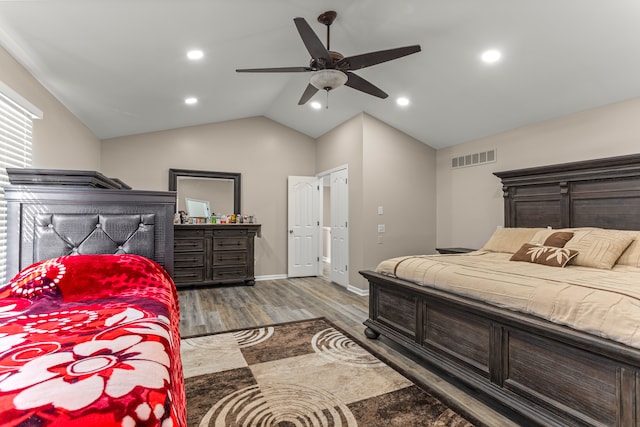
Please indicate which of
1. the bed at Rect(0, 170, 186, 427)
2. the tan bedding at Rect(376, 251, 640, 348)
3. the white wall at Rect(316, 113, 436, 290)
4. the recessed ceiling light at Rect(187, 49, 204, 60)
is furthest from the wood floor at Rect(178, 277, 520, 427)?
the recessed ceiling light at Rect(187, 49, 204, 60)

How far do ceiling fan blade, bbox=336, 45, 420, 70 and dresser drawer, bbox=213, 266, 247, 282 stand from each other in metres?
3.91

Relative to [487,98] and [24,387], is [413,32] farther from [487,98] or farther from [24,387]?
[24,387]

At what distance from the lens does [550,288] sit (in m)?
1.84

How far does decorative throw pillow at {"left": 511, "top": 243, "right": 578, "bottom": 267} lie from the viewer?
266cm

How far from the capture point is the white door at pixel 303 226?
20.5ft

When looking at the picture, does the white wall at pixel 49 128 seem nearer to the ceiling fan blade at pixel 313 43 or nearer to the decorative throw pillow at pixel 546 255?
the ceiling fan blade at pixel 313 43

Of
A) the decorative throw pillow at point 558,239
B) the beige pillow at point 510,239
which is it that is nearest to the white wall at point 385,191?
the beige pillow at point 510,239

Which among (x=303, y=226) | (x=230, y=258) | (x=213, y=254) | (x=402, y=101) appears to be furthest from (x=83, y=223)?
(x=303, y=226)

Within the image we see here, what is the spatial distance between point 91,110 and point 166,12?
7.50 ft

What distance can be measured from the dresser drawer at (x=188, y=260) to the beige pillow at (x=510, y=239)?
13.8 ft

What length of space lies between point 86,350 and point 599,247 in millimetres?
3503

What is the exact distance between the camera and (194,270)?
526 cm

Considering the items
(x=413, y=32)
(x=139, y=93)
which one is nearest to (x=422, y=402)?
(x=413, y=32)

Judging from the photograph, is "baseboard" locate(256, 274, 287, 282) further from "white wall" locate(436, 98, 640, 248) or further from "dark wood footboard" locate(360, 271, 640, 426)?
"dark wood footboard" locate(360, 271, 640, 426)
